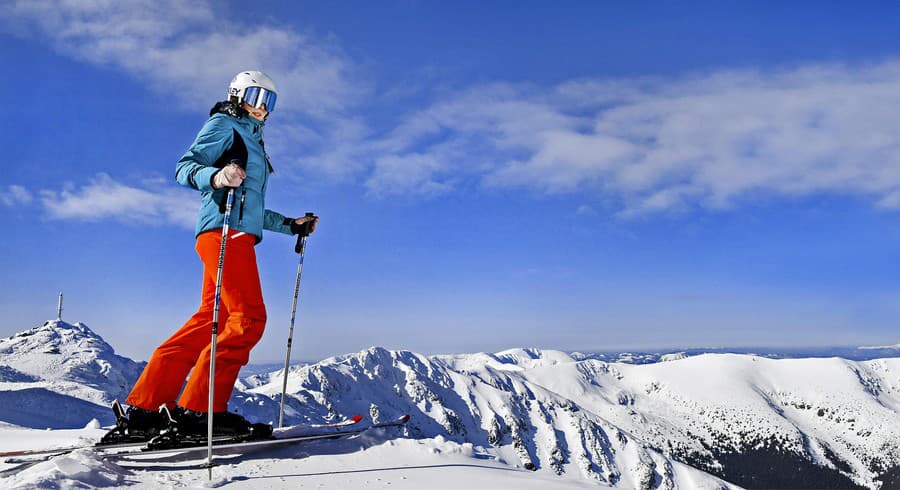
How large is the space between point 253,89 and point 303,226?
6.65ft

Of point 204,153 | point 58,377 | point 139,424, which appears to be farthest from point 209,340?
point 58,377

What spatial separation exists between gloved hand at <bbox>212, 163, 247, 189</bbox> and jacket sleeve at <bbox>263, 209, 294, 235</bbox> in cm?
205

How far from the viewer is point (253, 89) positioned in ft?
21.8

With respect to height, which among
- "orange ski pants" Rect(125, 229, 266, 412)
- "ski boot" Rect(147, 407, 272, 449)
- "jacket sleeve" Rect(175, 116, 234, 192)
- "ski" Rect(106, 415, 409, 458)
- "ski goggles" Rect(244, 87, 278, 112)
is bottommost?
"ski" Rect(106, 415, 409, 458)

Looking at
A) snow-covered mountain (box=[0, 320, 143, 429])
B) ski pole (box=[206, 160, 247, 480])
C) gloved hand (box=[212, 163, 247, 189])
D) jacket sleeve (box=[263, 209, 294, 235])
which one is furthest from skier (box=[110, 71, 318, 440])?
snow-covered mountain (box=[0, 320, 143, 429])

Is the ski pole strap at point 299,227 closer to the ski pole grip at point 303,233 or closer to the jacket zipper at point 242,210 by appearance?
the ski pole grip at point 303,233

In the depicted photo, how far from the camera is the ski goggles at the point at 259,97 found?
21.7 ft

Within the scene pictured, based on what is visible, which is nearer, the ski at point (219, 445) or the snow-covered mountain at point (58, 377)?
the ski at point (219, 445)

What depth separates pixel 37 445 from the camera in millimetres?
6688

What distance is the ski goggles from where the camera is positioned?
6.62m

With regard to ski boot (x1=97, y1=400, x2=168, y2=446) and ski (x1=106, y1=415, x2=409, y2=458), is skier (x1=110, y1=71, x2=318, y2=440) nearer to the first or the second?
ski boot (x1=97, y1=400, x2=168, y2=446)

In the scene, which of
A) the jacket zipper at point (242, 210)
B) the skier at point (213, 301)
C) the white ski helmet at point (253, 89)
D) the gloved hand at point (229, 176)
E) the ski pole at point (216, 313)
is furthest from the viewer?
the white ski helmet at point (253, 89)

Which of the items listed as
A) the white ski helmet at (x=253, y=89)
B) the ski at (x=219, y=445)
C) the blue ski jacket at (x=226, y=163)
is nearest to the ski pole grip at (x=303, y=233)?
the blue ski jacket at (x=226, y=163)

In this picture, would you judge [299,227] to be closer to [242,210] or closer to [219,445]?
[242,210]
